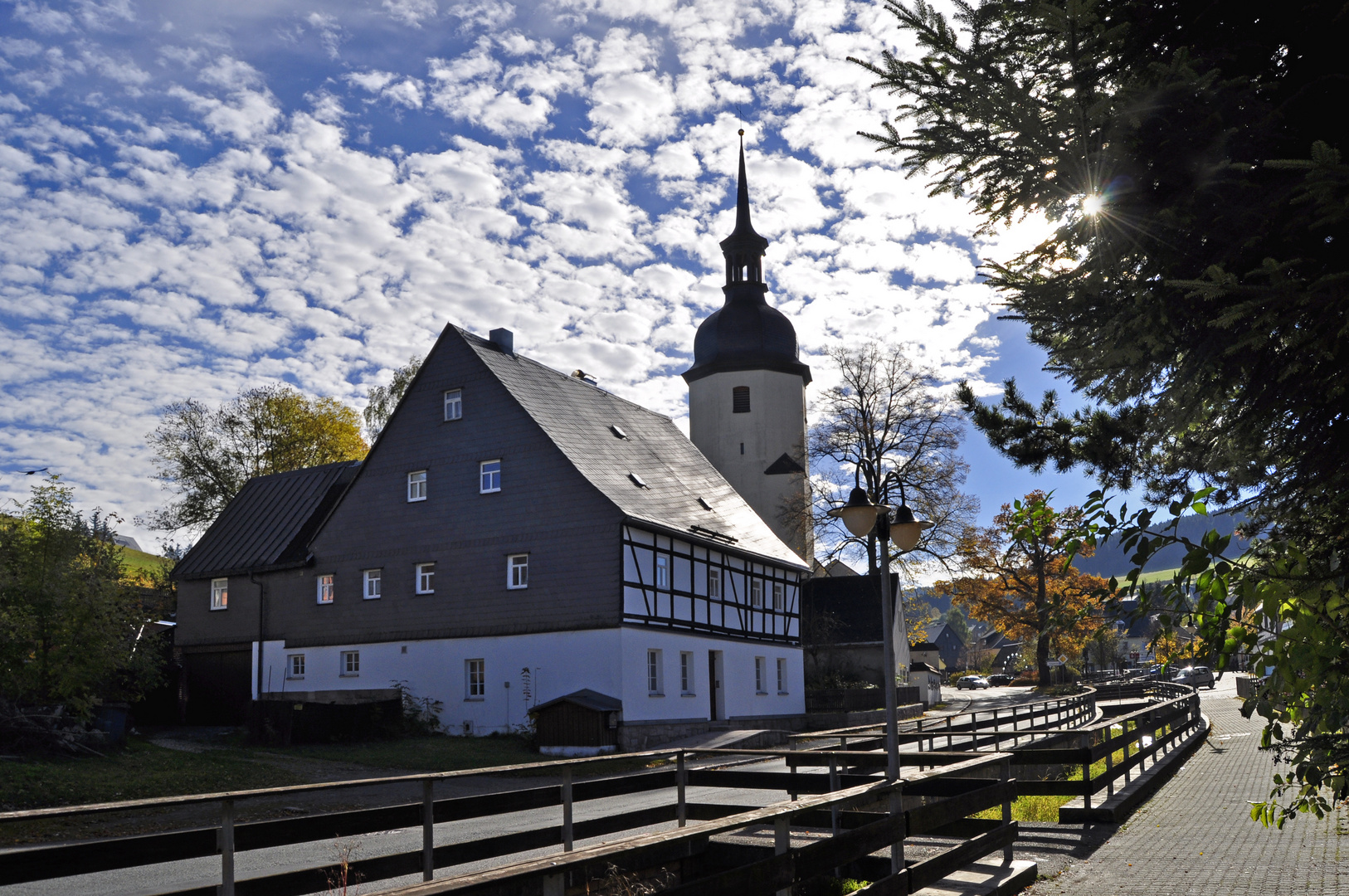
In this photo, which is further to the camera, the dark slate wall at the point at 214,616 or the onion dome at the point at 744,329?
the onion dome at the point at 744,329

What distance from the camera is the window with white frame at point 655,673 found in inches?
1160

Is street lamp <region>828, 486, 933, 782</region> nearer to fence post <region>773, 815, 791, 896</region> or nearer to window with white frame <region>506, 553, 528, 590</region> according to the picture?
fence post <region>773, 815, 791, 896</region>

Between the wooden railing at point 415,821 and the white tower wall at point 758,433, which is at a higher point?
the white tower wall at point 758,433

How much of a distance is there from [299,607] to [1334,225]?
107 feet

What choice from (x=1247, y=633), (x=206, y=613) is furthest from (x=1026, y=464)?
(x=206, y=613)

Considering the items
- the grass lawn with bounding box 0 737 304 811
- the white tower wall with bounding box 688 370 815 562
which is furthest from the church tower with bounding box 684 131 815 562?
the grass lawn with bounding box 0 737 304 811

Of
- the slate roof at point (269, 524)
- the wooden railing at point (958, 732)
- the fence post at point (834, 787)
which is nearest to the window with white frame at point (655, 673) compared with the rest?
the wooden railing at point (958, 732)

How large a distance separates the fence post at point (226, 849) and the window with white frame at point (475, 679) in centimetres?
2396

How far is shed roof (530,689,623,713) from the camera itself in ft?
85.1

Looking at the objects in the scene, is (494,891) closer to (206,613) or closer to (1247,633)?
(1247,633)

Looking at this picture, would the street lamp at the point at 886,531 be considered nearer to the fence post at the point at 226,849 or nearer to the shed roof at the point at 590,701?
the fence post at the point at 226,849

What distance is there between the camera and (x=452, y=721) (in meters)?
29.6

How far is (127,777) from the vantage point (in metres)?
17.7

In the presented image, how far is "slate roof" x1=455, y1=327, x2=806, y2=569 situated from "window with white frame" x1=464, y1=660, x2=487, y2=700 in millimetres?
5891
